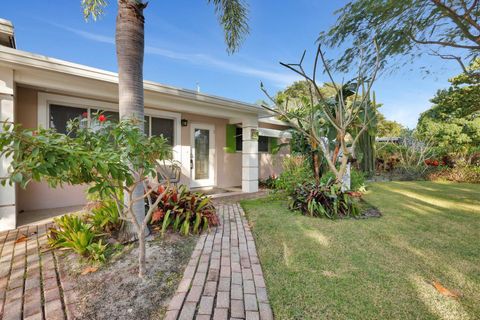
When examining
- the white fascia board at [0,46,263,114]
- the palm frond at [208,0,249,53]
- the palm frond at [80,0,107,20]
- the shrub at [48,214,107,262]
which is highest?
the palm frond at [208,0,249,53]

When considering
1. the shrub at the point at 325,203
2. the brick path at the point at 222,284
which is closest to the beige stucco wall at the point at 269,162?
the shrub at the point at 325,203

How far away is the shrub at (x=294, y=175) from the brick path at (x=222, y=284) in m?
3.32

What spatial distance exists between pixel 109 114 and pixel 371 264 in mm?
7872

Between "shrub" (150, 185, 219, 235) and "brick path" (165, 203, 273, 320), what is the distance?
0.37m

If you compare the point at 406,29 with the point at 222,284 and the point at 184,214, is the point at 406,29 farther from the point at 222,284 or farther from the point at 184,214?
the point at 222,284

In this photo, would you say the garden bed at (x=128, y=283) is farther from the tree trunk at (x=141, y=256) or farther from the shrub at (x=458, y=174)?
the shrub at (x=458, y=174)

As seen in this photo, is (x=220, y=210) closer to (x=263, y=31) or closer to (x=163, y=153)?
(x=163, y=153)

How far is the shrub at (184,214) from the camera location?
13.9ft

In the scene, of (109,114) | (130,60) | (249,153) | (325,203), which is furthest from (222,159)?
(130,60)

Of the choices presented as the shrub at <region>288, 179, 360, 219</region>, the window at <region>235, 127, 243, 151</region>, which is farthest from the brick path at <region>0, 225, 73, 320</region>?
the window at <region>235, 127, 243, 151</region>

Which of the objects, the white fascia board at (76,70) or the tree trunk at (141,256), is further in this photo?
the white fascia board at (76,70)

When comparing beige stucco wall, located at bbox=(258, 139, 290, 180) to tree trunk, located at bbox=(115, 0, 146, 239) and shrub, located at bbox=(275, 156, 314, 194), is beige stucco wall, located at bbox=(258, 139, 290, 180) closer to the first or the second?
shrub, located at bbox=(275, 156, 314, 194)

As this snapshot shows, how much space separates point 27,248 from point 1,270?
0.67 m

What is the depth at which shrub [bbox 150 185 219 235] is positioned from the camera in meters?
4.23
